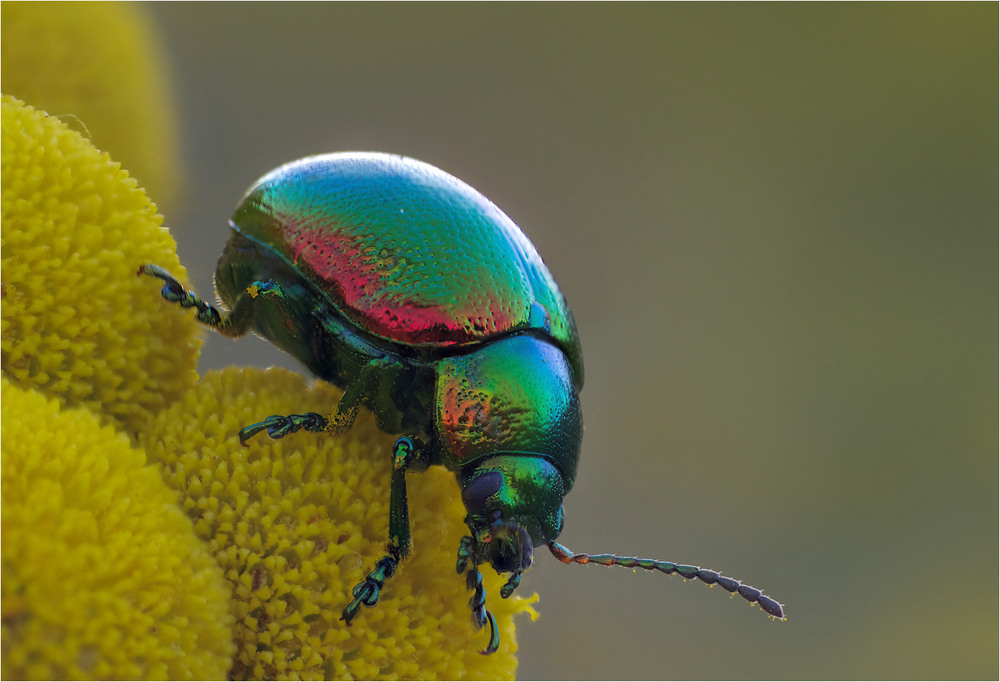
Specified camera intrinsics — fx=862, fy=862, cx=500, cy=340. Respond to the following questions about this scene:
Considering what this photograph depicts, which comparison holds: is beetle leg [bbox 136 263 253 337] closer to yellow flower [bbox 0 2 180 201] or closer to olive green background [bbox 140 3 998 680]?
yellow flower [bbox 0 2 180 201]

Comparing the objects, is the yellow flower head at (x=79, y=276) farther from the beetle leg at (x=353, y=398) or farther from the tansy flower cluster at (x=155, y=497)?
the beetle leg at (x=353, y=398)

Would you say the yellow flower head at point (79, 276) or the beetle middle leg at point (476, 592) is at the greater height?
the yellow flower head at point (79, 276)

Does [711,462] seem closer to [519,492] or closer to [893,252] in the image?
[893,252]

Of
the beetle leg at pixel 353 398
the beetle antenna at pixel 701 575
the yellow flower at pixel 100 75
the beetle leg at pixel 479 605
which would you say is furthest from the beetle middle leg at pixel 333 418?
the yellow flower at pixel 100 75

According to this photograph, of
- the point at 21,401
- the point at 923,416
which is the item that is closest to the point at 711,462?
the point at 923,416

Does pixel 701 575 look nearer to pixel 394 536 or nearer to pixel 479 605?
pixel 479 605

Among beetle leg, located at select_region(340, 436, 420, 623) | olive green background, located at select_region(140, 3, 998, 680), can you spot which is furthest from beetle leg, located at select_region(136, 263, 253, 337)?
olive green background, located at select_region(140, 3, 998, 680)

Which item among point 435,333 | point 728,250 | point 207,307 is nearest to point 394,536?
point 435,333
